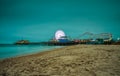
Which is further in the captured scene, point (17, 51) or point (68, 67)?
point (17, 51)

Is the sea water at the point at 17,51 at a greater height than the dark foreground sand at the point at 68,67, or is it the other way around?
the dark foreground sand at the point at 68,67

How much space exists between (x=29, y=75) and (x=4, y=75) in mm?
1070

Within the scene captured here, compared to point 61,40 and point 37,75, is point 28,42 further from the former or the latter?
point 37,75

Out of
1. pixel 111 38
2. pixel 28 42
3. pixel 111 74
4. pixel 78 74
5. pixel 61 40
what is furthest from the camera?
pixel 28 42

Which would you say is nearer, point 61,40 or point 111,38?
point 111,38

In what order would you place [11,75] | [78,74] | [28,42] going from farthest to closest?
[28,42] → [11,75] → [78,74]

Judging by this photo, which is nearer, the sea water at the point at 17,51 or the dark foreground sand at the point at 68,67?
the dark foreground sand at the point at 68,67

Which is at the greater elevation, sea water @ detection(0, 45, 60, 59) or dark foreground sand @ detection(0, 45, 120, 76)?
dark foreground sand @ detection(0, 45, 120, 76)

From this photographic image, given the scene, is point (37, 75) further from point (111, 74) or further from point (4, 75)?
point (111, 74)

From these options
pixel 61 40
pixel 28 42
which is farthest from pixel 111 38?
pixel 28 42

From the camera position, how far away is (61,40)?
91.7 m

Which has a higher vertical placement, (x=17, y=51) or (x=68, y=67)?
(x=68, y=67)

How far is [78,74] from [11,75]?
2346mm

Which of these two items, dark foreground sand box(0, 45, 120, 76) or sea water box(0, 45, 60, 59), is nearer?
dark foreground sand box(0, 45, 120, 76)
